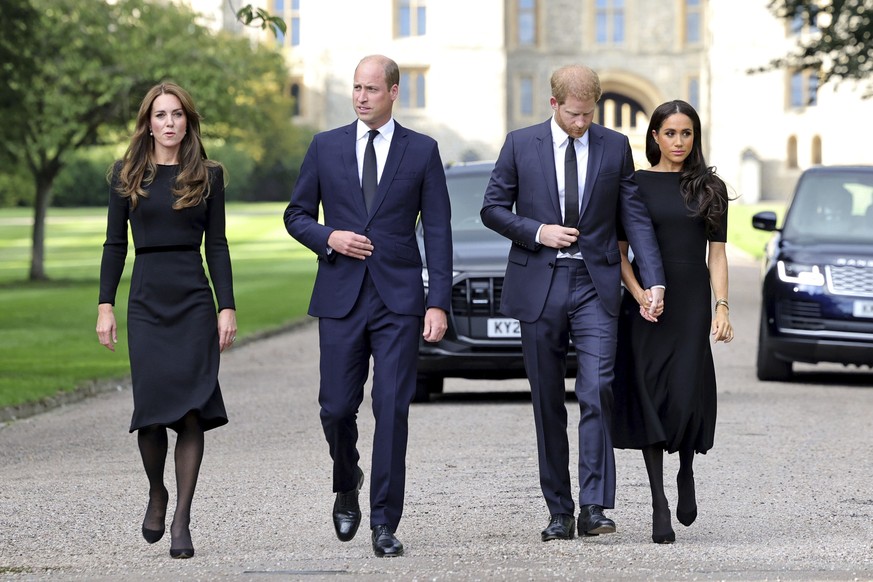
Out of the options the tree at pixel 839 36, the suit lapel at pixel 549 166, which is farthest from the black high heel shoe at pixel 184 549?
the tree at pixel 839 36

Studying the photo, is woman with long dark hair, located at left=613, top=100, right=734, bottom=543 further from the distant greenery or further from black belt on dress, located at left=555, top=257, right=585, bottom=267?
the distant greenery

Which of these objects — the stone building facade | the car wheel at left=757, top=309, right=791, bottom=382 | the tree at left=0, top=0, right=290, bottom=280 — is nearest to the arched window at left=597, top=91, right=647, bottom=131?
the stone building facade

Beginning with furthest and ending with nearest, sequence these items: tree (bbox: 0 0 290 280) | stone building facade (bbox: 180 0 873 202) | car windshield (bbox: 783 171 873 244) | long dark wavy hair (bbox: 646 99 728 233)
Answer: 1. stone building facade (bbox: 180 0 873 202)
2. tree (bbox: 0 0 290 280)
3. car windshield (bbox: 783 171 873 244)
4. long dark wavy hair (bbox: 646 99 728 233)

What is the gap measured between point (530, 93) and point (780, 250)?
75.0 meters

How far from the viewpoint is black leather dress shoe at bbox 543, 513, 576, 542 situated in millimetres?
6586

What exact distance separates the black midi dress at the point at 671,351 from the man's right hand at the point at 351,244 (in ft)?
3.76

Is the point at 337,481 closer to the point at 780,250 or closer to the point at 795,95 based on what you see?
the point at 780,250

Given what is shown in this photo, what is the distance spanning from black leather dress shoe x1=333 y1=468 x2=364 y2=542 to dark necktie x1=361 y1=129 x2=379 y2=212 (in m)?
1.09

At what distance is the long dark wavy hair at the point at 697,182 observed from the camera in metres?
6.77

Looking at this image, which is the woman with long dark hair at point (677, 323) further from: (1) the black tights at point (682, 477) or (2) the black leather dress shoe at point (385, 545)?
(2) the black leather dress shoe at point (385, 545)

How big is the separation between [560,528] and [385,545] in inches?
29.0

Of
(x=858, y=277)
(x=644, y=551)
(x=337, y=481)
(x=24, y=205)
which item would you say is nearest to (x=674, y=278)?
(x=644, y=551)

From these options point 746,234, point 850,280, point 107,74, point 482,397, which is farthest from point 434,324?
point 746,234

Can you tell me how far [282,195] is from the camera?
81562mm
